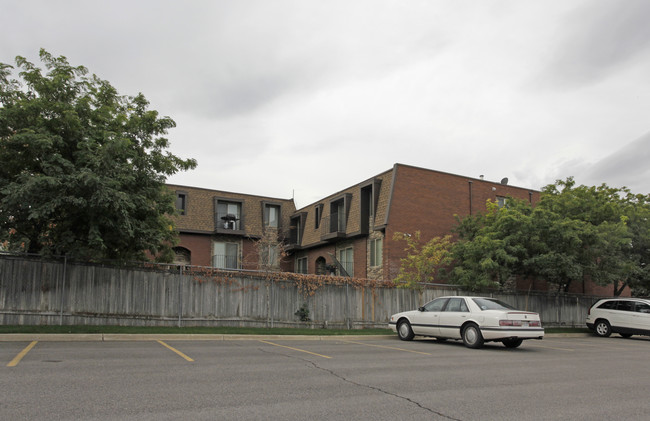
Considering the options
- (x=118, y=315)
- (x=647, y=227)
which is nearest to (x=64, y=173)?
(x=118, y=315)

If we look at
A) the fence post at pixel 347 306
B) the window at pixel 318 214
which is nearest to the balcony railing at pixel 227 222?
the window at pixel 318 214

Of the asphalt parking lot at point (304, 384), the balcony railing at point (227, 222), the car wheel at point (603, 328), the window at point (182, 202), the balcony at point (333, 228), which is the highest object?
the window at point (182, 202)

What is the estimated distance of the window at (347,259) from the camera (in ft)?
99.6

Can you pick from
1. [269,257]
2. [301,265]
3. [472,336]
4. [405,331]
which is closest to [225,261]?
[269,257]

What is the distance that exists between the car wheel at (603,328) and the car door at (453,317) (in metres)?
10.6

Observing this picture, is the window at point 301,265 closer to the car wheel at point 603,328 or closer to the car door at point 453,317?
the car wheel at point 603,328

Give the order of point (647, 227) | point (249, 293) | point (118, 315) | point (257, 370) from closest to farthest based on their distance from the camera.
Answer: point (257, 370)
point (118, 315)
point (249, 293)
point (647, 227)

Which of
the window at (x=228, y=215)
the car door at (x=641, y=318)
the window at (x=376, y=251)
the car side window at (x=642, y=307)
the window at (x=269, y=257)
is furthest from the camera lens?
the window at (x=228, y=215)

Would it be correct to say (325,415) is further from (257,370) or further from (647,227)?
(647,227)

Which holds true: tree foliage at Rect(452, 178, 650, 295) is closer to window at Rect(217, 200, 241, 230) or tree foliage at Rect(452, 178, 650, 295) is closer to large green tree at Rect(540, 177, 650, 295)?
large green tree at Rect(540, 177, 650, 295)

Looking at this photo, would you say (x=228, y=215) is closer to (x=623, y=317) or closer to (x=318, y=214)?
(x=318, y=214)

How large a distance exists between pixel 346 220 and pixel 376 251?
3.10 metres

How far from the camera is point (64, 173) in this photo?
14562 millimetres

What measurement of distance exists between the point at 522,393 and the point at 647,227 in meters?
23.5
